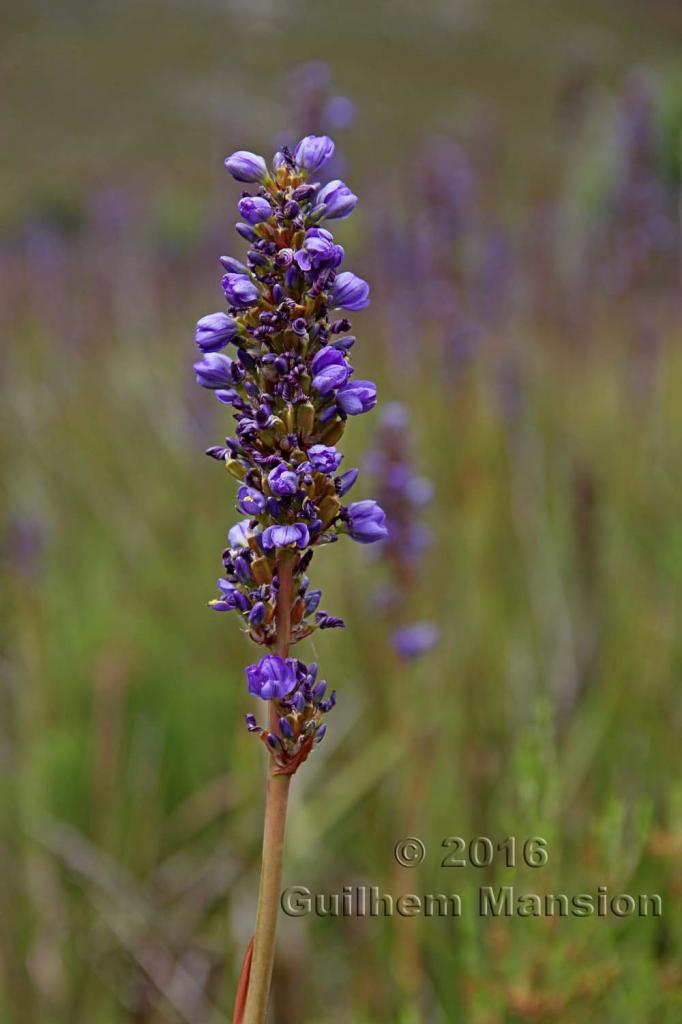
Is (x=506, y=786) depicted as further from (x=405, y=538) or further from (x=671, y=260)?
(x=671, y=260)

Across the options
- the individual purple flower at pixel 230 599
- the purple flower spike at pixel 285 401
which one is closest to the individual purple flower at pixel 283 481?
the purple flower spike at pixel 285 401

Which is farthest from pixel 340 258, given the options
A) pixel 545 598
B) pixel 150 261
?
pixel 150 261

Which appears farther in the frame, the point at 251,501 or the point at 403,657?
the point at 403,657

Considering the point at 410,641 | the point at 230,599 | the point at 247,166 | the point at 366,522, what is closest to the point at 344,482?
the point at 366,522

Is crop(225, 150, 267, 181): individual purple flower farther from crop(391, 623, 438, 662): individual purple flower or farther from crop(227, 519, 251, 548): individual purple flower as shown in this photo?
crop(391, 623, 438, 662): individual purple flower

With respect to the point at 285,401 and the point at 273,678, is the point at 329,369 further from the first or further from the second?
the point at 273,678

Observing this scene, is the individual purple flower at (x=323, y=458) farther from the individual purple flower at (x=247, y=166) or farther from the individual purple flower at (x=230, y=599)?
the individual purple flower at (x=247, y=166)

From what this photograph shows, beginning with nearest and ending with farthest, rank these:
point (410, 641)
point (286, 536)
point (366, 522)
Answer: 1. point (286, 536)
2. point (366, 522)
3. point (410, 641)
